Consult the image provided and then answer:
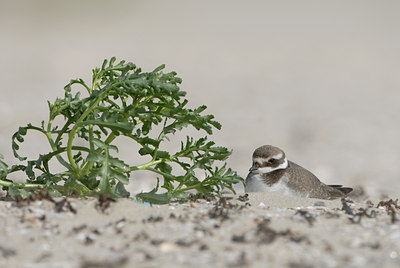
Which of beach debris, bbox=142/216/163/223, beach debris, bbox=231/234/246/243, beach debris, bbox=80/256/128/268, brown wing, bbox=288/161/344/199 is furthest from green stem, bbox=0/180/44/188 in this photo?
brown wing, bbox=288/161/344/199

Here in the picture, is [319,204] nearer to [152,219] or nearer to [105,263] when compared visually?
[152,219]

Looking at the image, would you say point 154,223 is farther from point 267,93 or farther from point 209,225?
point 267,93

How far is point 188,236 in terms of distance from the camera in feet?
15.5

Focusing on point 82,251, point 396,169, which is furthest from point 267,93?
point 82,251

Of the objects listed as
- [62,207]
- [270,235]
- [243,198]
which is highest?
[243,198]

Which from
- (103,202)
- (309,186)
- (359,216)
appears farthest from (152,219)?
(309,186)

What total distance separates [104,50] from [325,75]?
841 centimetres

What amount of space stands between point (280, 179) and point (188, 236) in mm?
3361

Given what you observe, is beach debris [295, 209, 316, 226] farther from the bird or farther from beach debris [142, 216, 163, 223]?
the bird

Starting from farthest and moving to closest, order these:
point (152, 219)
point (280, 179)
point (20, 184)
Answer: point (280, 179) < point (20, 184) < point (152, 219)

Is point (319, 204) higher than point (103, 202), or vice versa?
point (319, 204)

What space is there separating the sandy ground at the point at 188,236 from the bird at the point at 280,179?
6.53 feet

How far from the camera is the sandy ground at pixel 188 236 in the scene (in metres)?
4.23

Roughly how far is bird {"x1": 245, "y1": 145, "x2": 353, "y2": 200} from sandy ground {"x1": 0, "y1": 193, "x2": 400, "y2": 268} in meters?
1.99
